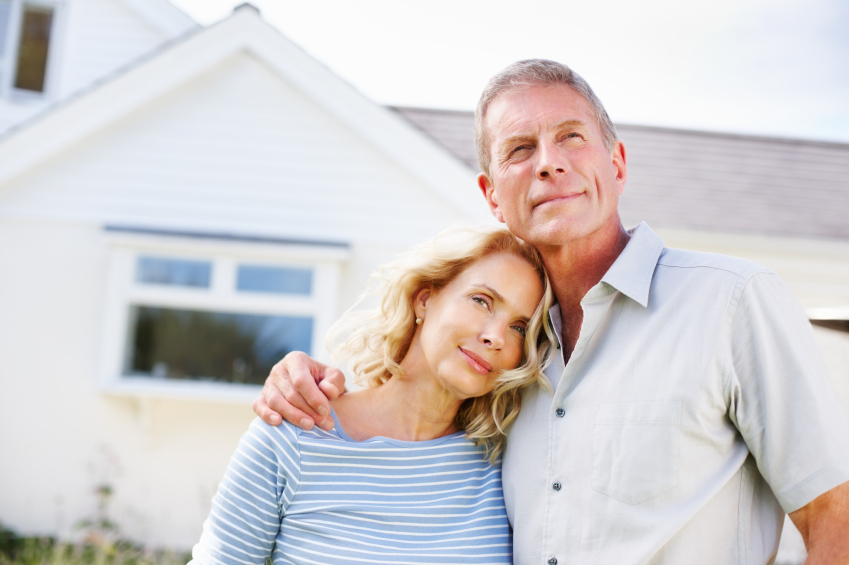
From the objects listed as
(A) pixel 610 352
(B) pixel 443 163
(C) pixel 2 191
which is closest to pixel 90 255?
(C) pixel 2 191

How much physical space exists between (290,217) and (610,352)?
481cm

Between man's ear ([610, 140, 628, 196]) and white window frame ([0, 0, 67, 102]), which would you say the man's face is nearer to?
man's ear ([610, 140, 628, 196])

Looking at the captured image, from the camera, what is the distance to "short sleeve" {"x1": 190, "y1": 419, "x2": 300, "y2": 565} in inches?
74.5

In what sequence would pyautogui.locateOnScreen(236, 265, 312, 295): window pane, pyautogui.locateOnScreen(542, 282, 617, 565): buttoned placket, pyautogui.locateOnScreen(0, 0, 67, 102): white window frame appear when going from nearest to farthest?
1. pyautogui.locateOnScreen(542, 282, 617, 565): buttoned placket
2. pyautogui.locateOnScreen(236, 265, 312, 295): window pane
3. pyautogui.locateOnScreen(0, 0, 67, 102): white window frame

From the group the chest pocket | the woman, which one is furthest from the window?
the chest pocket

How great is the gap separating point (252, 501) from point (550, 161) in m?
1.33

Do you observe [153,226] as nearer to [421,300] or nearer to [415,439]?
[421,300]

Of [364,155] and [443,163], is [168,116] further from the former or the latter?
[443,163]

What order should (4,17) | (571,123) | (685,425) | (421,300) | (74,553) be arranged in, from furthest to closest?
(4,17), (74,553), (421,300), (571,123), (685,425)

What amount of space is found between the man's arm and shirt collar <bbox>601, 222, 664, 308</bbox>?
0.63m

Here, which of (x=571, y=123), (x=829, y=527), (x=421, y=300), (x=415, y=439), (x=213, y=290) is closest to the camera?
(x=829, y=527)

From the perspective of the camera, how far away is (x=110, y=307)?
596 centimetres

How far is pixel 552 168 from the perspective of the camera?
194cm

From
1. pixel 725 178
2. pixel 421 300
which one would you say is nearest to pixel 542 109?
pixel 421 300
